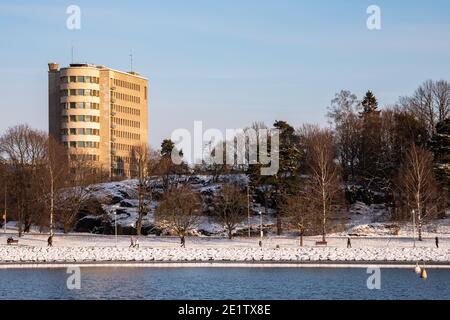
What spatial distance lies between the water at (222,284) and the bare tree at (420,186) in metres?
30.4

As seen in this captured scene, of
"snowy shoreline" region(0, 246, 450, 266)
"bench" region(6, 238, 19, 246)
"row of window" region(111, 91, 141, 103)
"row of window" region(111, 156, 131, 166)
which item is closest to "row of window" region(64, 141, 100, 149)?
"row of window" region(111, 156, 131, 166)

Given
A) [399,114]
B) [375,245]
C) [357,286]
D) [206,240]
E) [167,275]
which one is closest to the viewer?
[357,286]

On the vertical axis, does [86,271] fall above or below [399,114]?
below

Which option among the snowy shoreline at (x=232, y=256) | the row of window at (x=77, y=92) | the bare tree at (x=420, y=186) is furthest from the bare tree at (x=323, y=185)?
the row of window at (x=77, y=92)

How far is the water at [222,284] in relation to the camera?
154 ft

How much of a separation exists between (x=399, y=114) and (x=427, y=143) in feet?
33.3

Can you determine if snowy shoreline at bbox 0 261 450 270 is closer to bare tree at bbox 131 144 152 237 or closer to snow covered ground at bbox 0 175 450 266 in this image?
snow covered ground at bbox 0 175 450 266

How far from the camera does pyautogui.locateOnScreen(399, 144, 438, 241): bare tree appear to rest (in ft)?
293

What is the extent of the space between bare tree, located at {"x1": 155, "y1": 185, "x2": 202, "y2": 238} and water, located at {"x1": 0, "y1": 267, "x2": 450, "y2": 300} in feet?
84.5

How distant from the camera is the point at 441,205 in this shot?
94.9 metres

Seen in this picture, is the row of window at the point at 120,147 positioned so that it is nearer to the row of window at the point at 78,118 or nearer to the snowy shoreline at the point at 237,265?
the row of window at the point at 78,118
